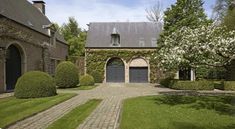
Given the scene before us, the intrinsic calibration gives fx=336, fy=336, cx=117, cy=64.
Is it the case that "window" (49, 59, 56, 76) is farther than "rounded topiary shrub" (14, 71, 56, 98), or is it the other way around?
"window" (49, 59, 56, 76)

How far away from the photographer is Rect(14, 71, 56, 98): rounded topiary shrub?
693 inches

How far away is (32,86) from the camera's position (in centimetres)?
1773

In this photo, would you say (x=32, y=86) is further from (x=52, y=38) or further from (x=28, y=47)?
(x=52, y=38)

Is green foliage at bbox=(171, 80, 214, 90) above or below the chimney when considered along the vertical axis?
below

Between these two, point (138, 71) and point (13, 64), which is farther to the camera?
point (138, 71)

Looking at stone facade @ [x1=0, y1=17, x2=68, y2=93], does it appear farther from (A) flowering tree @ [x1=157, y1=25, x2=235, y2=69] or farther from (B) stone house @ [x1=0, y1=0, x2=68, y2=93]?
(A) flowering tree @ [x1=157, y1=25, x2=235, y2=69]

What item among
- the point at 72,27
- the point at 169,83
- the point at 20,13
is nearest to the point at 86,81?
the point at 169,83

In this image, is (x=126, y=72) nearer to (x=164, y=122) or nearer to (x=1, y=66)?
(x=1, y=66)

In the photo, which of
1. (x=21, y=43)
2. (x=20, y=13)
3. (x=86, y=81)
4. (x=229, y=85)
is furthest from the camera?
(x=86, y=81)

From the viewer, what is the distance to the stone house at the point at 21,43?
73.9ft

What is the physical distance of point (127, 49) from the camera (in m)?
39.9

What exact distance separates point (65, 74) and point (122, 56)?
558 inches

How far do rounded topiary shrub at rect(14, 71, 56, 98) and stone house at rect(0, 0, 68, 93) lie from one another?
4.62 m

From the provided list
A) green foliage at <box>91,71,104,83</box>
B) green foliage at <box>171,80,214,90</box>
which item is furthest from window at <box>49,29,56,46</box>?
green foliage at <box>171,80,214,90</box>
